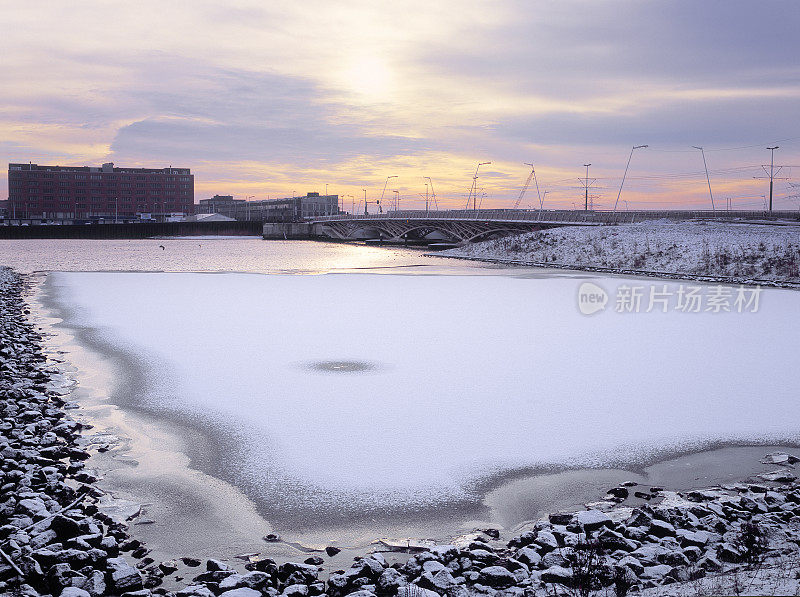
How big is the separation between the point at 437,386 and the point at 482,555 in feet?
20.8

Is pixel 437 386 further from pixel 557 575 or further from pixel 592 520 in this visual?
pixel 557 575

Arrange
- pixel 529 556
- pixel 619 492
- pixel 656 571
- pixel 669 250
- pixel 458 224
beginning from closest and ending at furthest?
pixel 656 571 → pixel 529 556 → pixel 619 492 → pixel 669 250 → pixel 458 224

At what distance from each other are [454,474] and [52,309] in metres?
20.2

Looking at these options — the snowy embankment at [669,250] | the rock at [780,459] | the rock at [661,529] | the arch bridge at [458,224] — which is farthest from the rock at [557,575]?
the arch bridge at [458,224]

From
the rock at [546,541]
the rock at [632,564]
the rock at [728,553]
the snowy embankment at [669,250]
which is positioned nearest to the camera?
the rock at [632,564]

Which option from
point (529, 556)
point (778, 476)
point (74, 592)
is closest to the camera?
point (74, 592)

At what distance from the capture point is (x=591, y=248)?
56281mm

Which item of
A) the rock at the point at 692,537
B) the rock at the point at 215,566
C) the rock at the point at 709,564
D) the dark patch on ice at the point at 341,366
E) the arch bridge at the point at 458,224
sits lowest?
the rock at the point at 215,566

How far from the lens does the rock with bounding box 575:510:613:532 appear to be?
665 cm

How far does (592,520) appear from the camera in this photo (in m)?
6.73

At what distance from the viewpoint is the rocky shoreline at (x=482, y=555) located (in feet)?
18.0

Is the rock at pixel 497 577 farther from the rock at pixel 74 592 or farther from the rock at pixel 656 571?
the rock at pixel 74 592

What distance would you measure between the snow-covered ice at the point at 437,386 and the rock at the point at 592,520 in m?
1.46

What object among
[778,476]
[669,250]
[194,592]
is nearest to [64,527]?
[194,592]
